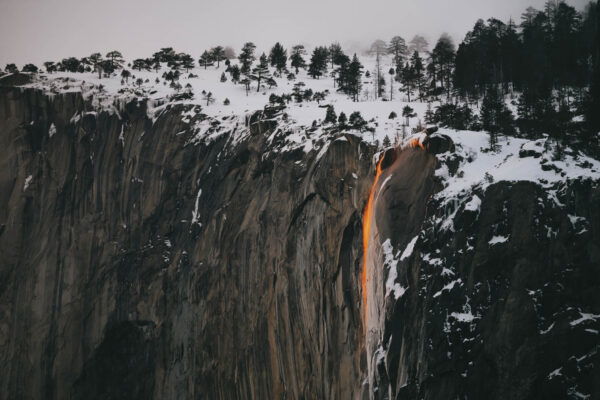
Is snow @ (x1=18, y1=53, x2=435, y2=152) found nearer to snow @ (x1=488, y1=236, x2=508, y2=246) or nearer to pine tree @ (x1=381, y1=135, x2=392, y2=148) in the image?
pine tree @ (x1=381, y1=135, x2=392, y2=148)

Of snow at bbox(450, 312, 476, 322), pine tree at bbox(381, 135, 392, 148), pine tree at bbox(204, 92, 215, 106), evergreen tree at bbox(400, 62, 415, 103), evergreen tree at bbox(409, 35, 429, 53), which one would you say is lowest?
snow at bbox(450, 312, 476, 322)

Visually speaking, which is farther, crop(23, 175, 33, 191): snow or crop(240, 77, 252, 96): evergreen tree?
crop(240, 77, 252, 96): evergreen tree

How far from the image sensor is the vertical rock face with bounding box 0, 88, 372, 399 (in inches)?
1929

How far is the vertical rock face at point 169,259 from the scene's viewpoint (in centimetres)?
4900

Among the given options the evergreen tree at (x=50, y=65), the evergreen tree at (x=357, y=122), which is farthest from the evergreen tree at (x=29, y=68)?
the evergreen tree at (x=357, y=122)

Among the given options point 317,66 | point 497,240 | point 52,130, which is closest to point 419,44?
point 317,66

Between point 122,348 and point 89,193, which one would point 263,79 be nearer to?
point 89,193

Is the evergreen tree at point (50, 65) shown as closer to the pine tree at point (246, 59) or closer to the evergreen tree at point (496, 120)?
the pine tree at point (246, 59)

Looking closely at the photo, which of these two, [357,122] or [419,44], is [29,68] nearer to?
[357,122]

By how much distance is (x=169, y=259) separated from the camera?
6169 cm

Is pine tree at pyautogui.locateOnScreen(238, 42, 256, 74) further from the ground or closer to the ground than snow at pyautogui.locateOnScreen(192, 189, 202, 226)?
further from the ground

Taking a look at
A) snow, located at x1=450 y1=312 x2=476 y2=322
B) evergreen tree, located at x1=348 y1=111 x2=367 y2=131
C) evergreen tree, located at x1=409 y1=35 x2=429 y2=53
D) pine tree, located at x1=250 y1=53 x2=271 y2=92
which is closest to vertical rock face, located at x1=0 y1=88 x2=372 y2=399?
evergreen tree, located at x1=348 y1=111 x2=367 y2=131

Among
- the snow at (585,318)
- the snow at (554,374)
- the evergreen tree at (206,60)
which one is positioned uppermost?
the evergreen tree at (206,60)

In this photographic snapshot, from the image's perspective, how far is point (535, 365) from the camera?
30.2 meters
